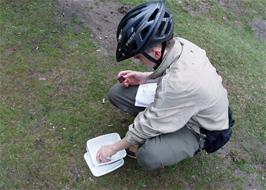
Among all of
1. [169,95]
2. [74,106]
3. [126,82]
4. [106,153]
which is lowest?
[74,106]

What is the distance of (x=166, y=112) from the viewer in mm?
2758

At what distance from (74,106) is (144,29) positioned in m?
1.29

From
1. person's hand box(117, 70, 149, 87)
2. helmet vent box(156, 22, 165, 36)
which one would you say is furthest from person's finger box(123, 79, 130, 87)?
helmet vent box(156, 22, 165, 36)

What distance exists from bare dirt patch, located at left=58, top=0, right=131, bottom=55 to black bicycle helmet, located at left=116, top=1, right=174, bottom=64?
165 centimetres

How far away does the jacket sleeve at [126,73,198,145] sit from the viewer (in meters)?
2.69

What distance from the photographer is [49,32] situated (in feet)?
14.8

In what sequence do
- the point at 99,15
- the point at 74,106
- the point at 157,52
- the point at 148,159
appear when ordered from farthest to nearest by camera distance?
1. the point at 99,15
2. the point at 74,106
3. the point at 148,159
4. the point at 157,52

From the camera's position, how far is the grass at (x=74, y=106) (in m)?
3.33

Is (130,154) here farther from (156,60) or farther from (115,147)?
(156,60)

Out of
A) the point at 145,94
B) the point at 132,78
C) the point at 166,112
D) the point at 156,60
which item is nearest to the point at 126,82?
the point at 132,78

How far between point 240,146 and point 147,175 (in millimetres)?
903

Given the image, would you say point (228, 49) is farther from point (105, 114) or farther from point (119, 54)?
point (119, 54)

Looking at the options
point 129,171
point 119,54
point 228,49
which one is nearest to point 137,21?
point 119,54

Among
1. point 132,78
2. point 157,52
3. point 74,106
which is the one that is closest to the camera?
point 157,52
